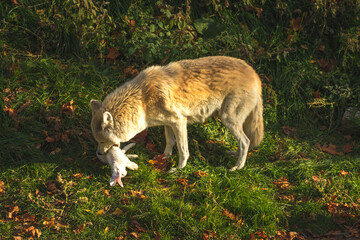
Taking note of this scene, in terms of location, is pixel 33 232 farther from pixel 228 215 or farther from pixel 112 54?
pixel 112 54

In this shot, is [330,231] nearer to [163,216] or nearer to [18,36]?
[163,216]

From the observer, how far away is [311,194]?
5.66m

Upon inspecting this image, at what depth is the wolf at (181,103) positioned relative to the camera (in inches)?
220

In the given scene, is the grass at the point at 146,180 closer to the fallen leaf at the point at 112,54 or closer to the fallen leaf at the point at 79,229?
the fallen leaf at the point at 79,229

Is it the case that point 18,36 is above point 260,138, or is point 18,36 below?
above

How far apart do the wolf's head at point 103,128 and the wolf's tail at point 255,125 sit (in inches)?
83.0

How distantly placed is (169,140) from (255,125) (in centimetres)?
139

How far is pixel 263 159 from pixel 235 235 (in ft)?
6.76

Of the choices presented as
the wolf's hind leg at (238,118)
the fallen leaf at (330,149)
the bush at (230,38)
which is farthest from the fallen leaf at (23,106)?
the fallen leaf at (330,149)

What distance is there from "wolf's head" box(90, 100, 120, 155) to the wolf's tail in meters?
2.11

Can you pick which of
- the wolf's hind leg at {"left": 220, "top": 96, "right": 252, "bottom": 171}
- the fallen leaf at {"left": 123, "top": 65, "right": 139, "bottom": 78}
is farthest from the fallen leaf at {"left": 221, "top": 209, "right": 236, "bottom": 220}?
the fallen leaf at {"left": 123, "top": 65, "right": 139, "bottom": 78}

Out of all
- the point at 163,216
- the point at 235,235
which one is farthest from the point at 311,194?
the point at 163,216

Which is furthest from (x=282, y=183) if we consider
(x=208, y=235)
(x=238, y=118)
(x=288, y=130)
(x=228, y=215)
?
(x=208, y=235)

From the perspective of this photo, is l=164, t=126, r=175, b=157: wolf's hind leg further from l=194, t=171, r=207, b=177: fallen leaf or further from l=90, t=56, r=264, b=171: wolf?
l=194, t=171, r=207, b=177: fallen leaf
